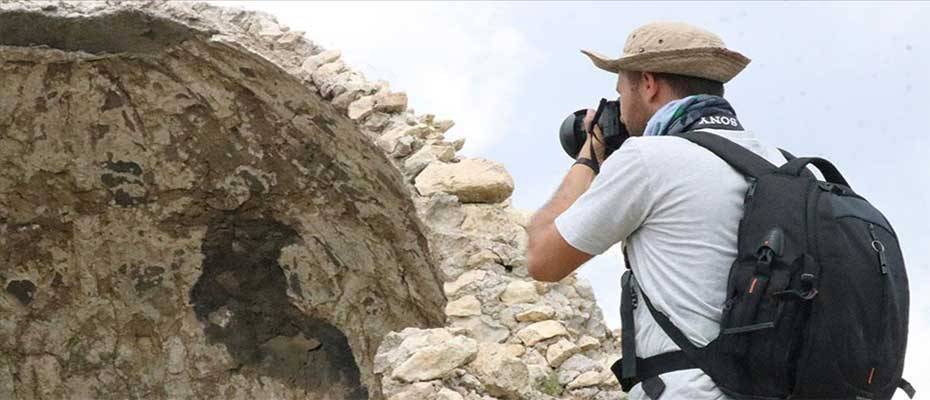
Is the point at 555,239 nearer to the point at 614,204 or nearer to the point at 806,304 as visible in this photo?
the point at 614,204

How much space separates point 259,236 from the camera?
7426 millimetres

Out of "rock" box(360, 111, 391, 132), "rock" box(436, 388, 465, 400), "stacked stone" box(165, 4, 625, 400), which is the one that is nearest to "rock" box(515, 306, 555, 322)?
"stacked stone" box(165, 4, 625, 400)

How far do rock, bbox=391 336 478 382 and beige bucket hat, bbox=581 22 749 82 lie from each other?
1.89 meters

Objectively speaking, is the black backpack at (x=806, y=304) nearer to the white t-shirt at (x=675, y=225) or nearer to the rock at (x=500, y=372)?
the white t-shirt at (x=675, y=225)

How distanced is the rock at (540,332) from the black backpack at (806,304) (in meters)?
2.51

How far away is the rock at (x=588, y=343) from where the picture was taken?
203 inches

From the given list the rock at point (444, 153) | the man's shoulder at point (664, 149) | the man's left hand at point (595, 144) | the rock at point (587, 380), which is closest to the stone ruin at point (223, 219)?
the rock at point (444, 153)

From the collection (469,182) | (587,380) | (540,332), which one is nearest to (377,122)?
(469,182)

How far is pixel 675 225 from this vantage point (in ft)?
8.64

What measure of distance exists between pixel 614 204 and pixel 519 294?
279cm

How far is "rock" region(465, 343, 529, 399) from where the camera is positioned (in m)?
4.63

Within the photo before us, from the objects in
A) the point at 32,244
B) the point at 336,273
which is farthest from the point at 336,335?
the point at 32,244

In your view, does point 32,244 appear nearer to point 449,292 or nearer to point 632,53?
point 449,292

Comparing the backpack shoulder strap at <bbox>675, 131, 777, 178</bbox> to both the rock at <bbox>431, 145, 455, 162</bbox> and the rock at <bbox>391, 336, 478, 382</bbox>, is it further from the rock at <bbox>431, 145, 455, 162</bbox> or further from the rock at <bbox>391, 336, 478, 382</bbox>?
the rock at <bbox>431, 145, 455, 162</bbox>
